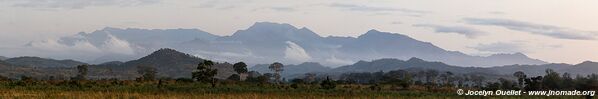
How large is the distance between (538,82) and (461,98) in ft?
127

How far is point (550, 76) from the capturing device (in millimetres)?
88125

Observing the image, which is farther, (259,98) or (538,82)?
(538,82)

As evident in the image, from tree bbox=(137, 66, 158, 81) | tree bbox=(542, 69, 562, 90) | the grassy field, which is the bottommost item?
the grassy field

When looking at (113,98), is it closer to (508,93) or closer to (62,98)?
(62,98)

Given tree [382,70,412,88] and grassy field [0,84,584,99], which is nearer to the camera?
grassy field [0,84,584,99]

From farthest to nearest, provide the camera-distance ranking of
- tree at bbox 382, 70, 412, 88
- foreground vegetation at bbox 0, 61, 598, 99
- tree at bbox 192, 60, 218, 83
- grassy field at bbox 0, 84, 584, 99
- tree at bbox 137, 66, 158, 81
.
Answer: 1. tree at bbox 137, 66, 158, 81
2. tree at bbox 192, 60, 218, 83
3. tree at bbox 382, 70, 412, 88
4. foreground vegetation at bbox 0, 61, 598, 99
5. grassy field at bbox 0, 84, 584, 99

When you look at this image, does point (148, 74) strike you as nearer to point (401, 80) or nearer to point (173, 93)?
point (401, 80)

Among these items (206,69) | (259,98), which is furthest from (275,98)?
(206,69)

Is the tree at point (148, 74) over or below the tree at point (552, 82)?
over

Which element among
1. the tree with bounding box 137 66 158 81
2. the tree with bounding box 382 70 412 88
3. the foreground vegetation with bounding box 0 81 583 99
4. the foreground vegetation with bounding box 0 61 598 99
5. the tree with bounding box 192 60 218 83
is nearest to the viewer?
the foreground vegetation with bounding box 0 81 583 99

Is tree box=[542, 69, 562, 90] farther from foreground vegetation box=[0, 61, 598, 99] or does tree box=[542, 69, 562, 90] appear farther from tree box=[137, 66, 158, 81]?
tree box=[137, 66, 158, 81]

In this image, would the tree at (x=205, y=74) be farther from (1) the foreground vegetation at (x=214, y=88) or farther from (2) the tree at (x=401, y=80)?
(2) the tree at (x=401, y=80)

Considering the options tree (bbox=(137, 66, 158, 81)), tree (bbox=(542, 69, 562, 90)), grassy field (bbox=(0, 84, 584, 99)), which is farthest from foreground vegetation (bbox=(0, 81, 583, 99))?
tree (bbox=(542, 69, 562, 90))

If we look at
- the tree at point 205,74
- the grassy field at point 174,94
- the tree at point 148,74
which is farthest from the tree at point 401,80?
the tree at point 148,74
